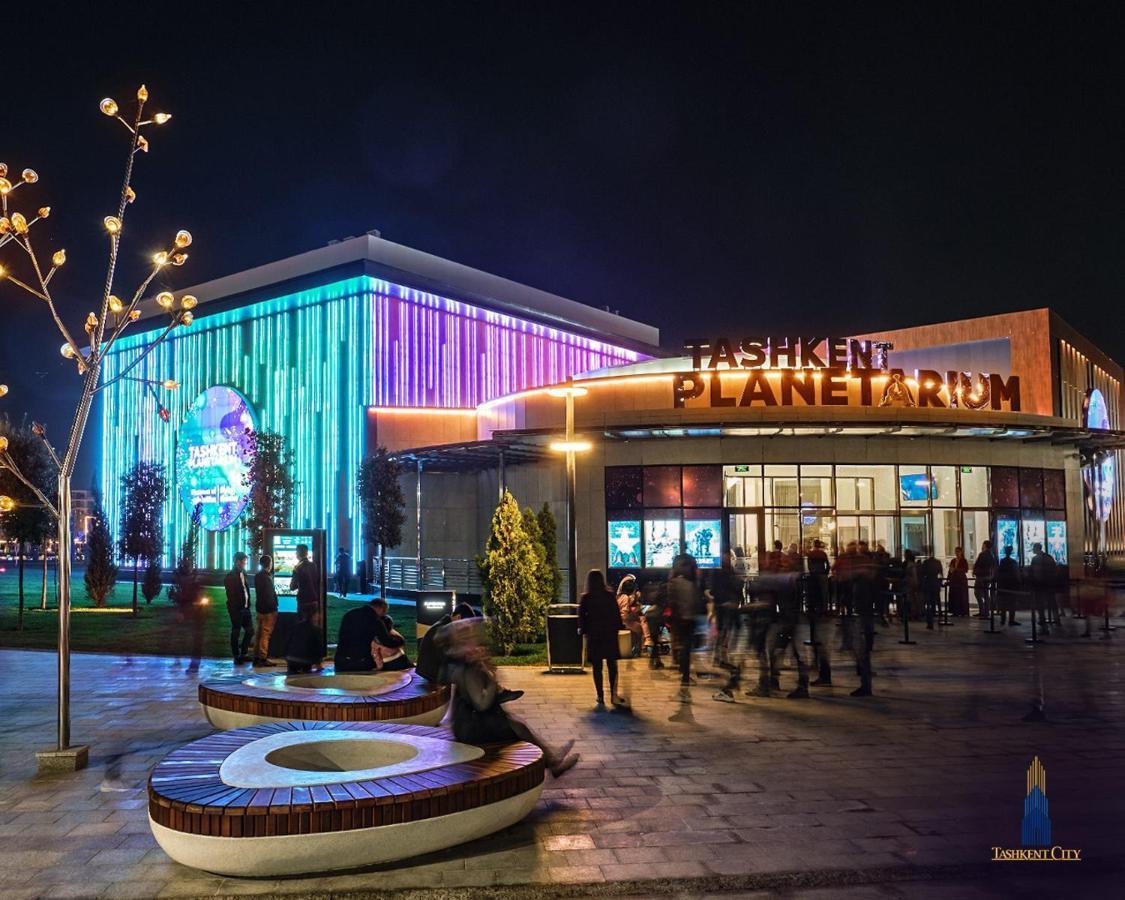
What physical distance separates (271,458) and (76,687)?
61.8 feet

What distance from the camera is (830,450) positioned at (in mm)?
24641

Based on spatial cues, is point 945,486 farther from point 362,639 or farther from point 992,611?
point 362,639

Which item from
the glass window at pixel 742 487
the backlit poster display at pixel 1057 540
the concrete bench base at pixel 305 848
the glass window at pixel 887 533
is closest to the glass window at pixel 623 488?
the glass window at pixel 742 487

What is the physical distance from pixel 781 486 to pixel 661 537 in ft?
11.4

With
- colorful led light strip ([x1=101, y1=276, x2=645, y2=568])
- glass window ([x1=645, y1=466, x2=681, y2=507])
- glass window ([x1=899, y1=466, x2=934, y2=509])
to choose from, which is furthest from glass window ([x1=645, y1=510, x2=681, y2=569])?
colorful led light strip ([x1=101, y1=276, x2=645, y2=568])

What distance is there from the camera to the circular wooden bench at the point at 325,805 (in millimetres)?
5598

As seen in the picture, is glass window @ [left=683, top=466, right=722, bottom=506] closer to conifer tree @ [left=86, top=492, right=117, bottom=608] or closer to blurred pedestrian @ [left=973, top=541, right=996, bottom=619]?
blurred pedestrian @ [left=973, top=541, right=996, bottom=619]

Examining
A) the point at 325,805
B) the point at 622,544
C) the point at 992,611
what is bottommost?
the point at 992,611

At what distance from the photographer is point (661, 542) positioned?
25.2 meters

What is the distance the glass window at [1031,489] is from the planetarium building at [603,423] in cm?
8

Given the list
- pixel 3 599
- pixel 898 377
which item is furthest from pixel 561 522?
pixel 3 599

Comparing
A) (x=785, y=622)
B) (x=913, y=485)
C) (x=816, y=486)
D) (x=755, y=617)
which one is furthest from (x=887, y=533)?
(x=755, y=617)

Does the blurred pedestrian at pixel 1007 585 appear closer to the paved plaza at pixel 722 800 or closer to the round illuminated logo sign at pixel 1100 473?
the paved plaza at pixel 722 800

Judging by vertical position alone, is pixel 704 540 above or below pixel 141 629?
above
